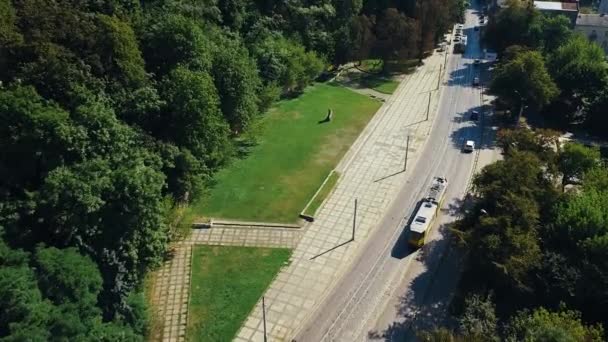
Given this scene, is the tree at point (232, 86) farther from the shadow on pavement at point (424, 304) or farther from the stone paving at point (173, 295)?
the shadow on pavement at point (424, 304)

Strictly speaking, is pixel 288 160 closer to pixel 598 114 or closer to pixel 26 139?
pixel 26 139

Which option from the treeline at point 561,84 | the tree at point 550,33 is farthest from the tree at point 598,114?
the tree at point 550,33

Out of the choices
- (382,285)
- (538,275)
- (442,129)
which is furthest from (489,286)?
(442,129)

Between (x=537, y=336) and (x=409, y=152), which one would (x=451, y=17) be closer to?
(x=409, y=152)

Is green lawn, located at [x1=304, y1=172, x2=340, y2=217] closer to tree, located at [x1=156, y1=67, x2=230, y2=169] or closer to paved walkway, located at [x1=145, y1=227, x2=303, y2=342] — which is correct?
paved walkway, located at [x1=145, y1=227, x2=303, y2=342]

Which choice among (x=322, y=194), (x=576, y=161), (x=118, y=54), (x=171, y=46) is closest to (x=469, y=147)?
(x=576, y=161)

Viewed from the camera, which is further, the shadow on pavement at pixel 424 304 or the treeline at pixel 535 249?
the shadow on pavement at pixel 424 304
